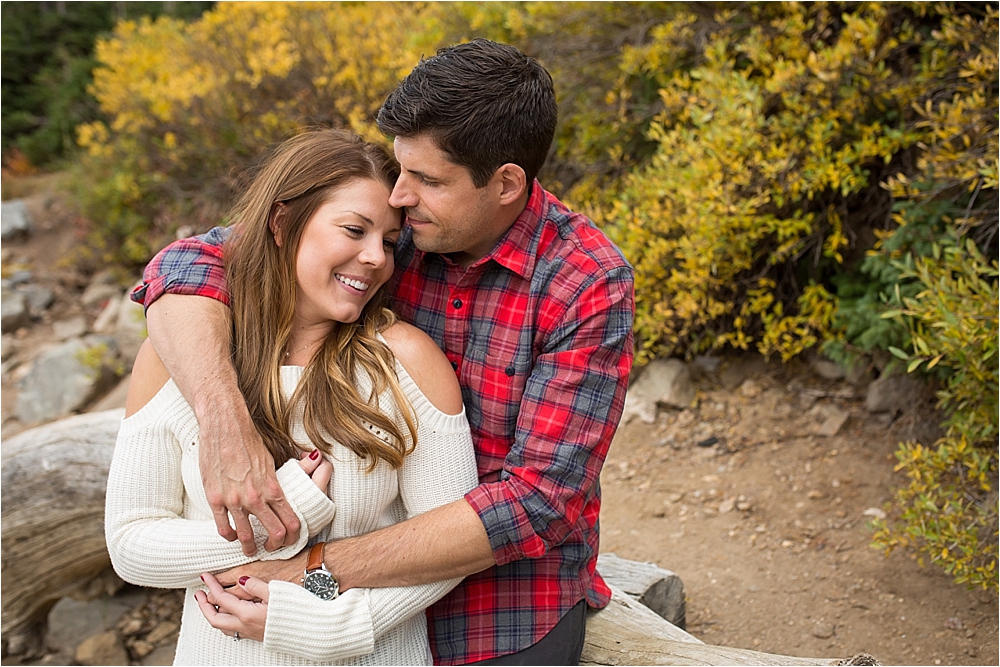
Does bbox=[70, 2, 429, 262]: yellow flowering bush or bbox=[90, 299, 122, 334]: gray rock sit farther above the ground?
bbox=[70, 2, 429, 262]: yellow flowering bush

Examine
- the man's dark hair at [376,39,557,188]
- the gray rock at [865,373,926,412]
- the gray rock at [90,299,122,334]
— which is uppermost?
the man's dark hair at [376,39,557,188]

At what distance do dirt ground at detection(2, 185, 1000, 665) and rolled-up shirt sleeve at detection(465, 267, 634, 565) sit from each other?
56.4 inches

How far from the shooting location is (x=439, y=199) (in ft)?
6.54

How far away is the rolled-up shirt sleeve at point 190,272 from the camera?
7.06ft

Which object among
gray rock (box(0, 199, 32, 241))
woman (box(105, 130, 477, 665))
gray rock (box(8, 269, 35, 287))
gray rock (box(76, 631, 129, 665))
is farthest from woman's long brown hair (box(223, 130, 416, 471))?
gray rock (box(0, 199, 32, 241))

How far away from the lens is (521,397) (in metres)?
2.06

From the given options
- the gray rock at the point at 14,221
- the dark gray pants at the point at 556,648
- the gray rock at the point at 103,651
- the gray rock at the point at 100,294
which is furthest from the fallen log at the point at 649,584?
the gray rock at the point at 14,221

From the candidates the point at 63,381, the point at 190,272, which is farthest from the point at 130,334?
the point at 190,272

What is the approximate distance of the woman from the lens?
192cm

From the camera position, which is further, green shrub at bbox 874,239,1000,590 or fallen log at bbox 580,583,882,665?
green shrub at bbox 874,239,1000,590

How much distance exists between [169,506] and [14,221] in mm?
7831

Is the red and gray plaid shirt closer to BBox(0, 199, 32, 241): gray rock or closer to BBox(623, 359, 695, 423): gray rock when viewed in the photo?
BBox(623, 359, 695, 423): gray rock

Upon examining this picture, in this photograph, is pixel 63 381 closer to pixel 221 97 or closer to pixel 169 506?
pixel 221 97

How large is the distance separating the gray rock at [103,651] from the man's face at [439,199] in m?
2.60
